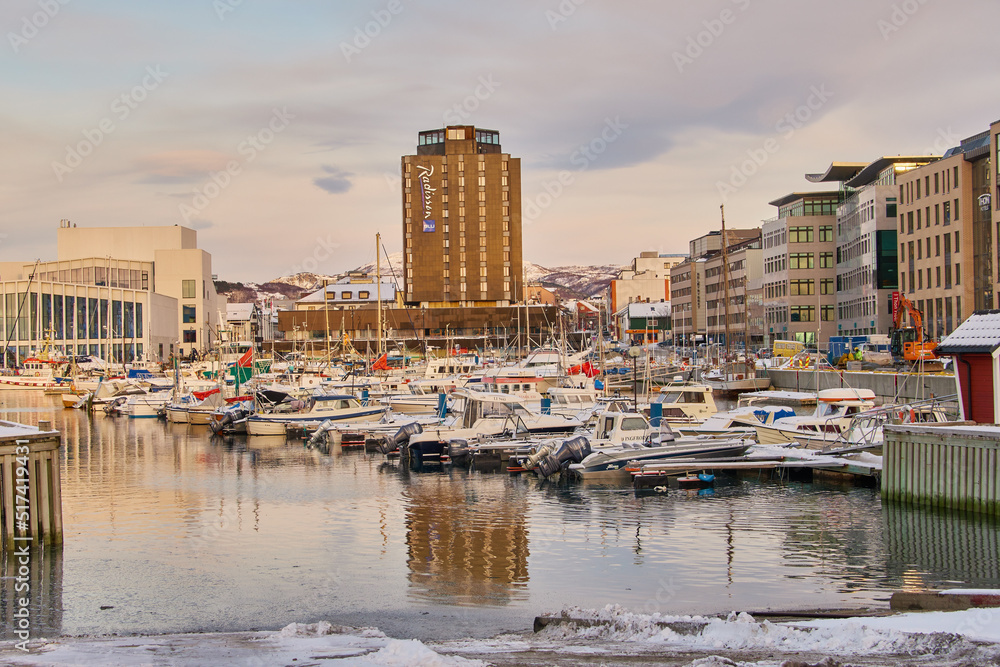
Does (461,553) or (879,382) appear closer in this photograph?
(461,553)

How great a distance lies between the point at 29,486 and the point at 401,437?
25.0 m

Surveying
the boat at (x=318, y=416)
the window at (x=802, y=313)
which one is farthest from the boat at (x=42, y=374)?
the window at (x=802, y=313)

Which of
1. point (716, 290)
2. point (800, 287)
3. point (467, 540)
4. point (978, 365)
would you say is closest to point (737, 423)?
point (978, 365)

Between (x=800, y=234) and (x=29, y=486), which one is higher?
(x=800, y=234)

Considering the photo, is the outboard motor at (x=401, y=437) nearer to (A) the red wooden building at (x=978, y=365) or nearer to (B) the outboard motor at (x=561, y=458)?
(B) the outboard motor at (x=561, y=458)

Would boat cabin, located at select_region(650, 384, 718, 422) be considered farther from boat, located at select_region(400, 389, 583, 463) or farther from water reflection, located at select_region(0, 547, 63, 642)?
water reflection, located at select_region(0, 547, 63, 642)

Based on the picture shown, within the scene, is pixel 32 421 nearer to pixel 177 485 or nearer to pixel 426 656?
pixel 177 485

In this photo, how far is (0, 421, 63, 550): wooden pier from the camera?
22359 mm

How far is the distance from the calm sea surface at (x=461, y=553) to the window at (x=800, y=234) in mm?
91962

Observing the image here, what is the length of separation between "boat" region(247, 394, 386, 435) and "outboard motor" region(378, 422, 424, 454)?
1004cm

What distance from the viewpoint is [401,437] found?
47.0 m

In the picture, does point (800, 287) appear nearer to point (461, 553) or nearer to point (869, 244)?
point (869, 244)

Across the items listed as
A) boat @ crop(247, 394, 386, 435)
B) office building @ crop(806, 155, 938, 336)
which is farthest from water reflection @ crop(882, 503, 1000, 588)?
office building @ crop(806, 155, 938, 336)

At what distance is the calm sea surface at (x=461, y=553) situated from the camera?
63.5 ft
